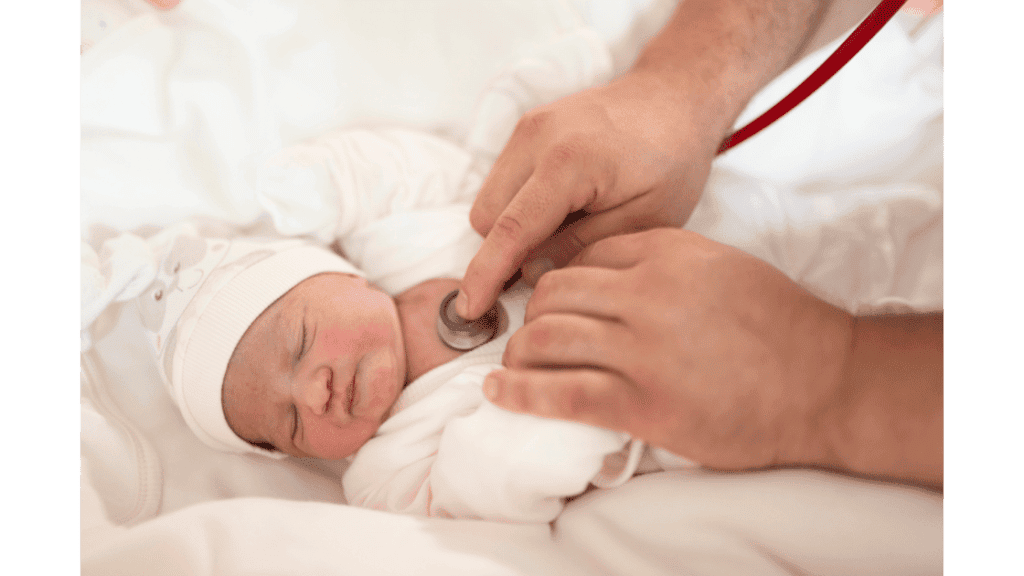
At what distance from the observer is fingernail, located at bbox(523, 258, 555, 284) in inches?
19.5

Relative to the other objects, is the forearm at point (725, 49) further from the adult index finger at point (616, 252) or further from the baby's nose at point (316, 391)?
the baby's nose at point (316, 391)

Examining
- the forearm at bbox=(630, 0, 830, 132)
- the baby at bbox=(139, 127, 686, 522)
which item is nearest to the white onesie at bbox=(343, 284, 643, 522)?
the baby at bbox=(139, 127, 686, 522)

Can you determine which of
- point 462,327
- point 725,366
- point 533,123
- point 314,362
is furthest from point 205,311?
point 725,366

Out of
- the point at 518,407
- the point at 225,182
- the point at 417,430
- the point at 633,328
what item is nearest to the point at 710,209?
the point at 633,328

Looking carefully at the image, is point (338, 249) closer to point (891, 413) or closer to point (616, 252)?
point (616, 252)

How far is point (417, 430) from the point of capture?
0.55 meters

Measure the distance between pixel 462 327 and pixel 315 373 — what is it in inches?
6.3

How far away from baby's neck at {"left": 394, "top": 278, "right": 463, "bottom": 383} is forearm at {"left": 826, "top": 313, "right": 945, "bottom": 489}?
1.13 feet

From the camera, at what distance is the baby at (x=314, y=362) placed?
0.53m

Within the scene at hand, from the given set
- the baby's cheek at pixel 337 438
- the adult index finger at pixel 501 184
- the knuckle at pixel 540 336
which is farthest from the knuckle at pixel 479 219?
the baby's cheek at pixel 337 438

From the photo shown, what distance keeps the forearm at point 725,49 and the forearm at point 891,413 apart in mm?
236

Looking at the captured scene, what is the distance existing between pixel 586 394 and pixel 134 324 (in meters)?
0.48

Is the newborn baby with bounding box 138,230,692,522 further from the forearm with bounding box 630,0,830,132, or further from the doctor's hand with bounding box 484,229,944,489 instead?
the forearm with bounding box 630,0,830,132

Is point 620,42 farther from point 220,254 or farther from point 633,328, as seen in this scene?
point 220,254
